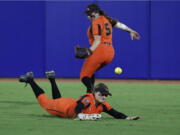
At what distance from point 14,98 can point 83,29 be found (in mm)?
7232

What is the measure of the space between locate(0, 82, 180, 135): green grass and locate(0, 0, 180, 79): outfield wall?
4946mm

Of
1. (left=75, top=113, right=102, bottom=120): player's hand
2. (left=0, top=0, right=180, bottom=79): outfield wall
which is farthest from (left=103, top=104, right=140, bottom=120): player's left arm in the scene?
(left=0, top=0, right=180, bottom=79): outfield wall

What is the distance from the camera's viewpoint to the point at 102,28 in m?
9.66

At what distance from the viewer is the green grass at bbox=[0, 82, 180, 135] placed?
717 cm

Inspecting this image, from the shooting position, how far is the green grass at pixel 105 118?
7.17 metres

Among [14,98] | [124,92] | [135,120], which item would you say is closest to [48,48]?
[124,92]

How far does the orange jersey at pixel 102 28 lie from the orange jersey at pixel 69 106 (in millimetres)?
1412

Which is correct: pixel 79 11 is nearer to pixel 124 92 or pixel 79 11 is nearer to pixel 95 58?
pixel 124 92

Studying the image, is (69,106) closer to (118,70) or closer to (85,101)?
(85,101)

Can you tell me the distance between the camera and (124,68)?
1906cm

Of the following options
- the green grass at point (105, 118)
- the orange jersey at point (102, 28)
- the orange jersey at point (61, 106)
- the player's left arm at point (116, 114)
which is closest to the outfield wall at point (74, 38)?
the green grass at point (105, 118)

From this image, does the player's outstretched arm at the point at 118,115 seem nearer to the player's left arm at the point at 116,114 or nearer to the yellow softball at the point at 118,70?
the player's left arm at the point at 116,114

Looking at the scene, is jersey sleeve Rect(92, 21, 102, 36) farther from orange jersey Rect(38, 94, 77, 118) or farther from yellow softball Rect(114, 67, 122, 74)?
yellow softball Rect(114, 67, 122, 74)

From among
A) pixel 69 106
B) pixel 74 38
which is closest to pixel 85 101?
pixel 69 106
